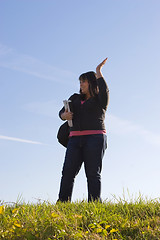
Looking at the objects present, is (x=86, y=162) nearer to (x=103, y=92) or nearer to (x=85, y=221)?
(x=103, y=92)

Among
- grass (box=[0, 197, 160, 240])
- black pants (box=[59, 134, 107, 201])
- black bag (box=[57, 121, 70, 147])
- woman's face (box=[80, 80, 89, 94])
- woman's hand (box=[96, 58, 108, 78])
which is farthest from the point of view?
black bag (box=[57, 121, 70, 147])

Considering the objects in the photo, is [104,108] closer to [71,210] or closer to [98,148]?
[98,148]

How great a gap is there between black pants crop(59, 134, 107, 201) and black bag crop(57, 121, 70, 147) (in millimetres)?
321

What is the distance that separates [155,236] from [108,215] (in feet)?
2.22

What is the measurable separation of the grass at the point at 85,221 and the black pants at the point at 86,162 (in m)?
0.50

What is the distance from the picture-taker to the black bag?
5.97 metres

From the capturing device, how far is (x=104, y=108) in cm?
570

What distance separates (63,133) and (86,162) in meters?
0.76

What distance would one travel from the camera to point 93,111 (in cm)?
562

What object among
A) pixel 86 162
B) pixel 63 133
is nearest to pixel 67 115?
pixel 63 133

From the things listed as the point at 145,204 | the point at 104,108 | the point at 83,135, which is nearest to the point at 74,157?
the point at 83,135

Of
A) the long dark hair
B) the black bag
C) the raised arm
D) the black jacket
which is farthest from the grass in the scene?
the long dark hair

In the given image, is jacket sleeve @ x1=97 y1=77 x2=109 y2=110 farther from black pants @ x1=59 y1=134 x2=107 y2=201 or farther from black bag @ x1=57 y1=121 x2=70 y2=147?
black bag @ x1=57 y1=121 x2=70 y2=147

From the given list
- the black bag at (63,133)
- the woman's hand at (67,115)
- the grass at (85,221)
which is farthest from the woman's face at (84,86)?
the grass at (85,221)
